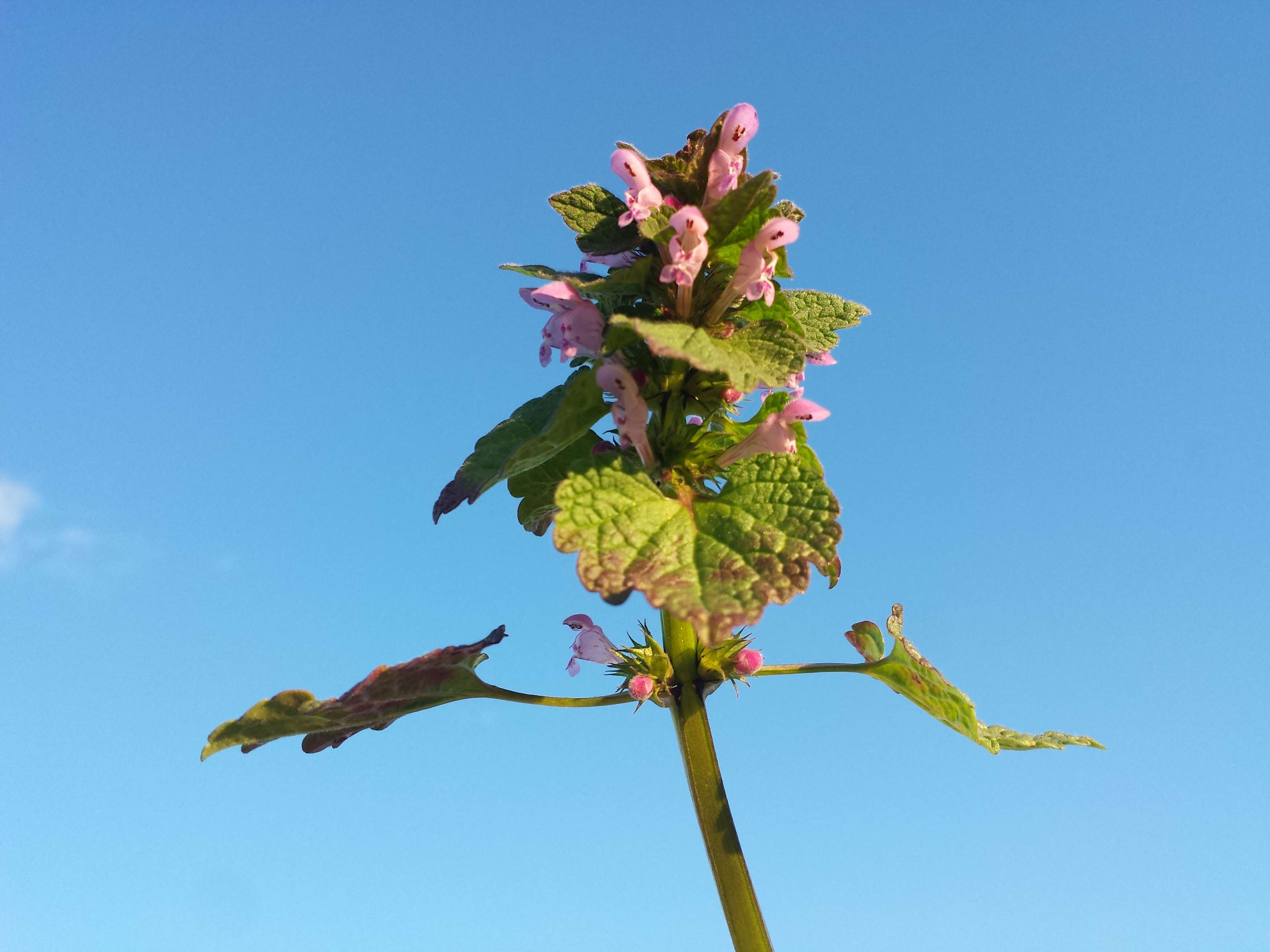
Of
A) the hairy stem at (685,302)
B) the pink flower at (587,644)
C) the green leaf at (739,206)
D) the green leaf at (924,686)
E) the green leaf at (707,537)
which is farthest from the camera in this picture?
the pink flower at (587,644)

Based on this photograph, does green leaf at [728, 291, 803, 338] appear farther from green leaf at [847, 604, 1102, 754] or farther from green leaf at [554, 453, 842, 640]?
green leaf at [847, 604, 1102, 754]

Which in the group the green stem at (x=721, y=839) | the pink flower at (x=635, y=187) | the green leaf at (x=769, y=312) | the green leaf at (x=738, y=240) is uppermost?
the pink flower at (x=635, y=187)

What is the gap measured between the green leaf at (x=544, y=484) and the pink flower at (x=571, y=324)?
7.5 inches

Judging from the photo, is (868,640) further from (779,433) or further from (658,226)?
(658,226)

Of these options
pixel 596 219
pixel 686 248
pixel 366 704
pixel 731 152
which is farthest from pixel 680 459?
pixel 366 704

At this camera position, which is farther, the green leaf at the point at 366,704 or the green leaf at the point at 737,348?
the green leaf at the point at 366,704

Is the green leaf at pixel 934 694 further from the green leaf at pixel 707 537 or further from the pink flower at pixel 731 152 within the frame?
the pink flower at pixel 731 152

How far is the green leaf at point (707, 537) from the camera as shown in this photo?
145 centimetres

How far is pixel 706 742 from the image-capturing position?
1.79 meters

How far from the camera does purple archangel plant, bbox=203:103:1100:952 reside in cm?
155

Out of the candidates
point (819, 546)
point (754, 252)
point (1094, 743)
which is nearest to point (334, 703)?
point (819, 546)

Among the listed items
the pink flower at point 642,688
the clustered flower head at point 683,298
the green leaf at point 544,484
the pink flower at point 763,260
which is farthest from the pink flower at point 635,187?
the pink flower at point 642,688

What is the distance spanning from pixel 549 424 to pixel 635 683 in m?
0.57

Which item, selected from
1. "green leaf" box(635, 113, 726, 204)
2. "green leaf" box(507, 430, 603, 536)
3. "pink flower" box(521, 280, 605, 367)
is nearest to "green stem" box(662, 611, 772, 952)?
"green leaf" box(507, 430, 603, 536)
